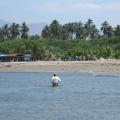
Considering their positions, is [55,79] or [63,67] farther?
[63,67]

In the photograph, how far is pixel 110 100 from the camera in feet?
162

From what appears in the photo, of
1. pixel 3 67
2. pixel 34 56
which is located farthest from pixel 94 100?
pixel 34 56

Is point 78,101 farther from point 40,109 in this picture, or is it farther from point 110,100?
point 40,109

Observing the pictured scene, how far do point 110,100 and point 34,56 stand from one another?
13831 cm

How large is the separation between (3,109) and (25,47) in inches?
6166

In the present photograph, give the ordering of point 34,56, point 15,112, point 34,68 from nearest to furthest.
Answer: point 15,112, point 34,68, point 34,56

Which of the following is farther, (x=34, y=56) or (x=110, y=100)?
(x=34, y=56)

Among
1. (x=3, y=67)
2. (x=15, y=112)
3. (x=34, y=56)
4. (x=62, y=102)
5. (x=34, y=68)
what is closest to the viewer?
(x=15, y=112)

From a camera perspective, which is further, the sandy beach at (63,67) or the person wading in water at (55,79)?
the sandy beach at (63,67)

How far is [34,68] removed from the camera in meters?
139

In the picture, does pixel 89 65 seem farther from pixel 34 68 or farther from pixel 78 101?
Answer: pixel 78 101

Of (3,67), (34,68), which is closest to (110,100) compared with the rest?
(34,68)

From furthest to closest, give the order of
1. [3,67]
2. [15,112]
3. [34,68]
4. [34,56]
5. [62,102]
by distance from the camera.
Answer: [34,56] < [3,67] < [34,68] < [62,102] < [15,112]

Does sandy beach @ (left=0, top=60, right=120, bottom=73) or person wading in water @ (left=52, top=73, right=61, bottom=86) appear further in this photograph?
sandy beach @ (left=0, top=60, right=120, bottom=73)
